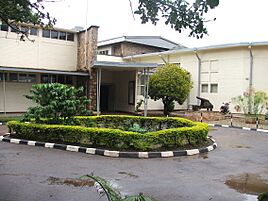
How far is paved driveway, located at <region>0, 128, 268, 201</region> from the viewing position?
5.47 m

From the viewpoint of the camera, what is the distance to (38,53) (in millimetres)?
20875

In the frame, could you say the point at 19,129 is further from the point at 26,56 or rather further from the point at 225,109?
the point at 225,109

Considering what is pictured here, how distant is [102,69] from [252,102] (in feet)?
33.2

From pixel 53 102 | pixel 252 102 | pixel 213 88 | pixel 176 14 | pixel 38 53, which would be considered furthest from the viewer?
pixel 213 88

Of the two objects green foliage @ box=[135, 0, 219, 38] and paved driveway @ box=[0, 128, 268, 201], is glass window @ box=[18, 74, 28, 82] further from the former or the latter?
green foliage @ box=[135, 0, 219, 38]

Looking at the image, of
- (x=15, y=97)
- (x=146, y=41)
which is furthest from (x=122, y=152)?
(x=146, y=41)

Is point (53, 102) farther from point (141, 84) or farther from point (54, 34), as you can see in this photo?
point (141, 84)

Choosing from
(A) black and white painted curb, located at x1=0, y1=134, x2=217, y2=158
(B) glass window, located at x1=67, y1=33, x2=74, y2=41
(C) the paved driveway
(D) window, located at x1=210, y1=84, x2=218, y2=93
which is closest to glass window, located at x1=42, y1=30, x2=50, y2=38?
(B) glass window, located at x1=67, y1=33, x2=74, y2=41

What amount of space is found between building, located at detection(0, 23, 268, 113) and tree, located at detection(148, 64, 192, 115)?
773 mm

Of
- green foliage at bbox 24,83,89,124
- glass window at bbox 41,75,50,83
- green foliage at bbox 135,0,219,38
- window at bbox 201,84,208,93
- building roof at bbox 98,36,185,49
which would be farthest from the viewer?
building roof at bbox 98,36,185,49

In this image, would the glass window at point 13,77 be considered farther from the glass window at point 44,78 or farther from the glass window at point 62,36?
the glass window at point 62,36

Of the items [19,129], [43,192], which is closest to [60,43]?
[19,129]

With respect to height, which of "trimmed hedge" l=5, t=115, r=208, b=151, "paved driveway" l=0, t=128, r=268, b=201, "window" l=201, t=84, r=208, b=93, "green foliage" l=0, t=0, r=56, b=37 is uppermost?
"green foliage" l=0, t=0, r=56, b=37

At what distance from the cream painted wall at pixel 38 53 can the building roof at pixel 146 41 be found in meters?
6.53
